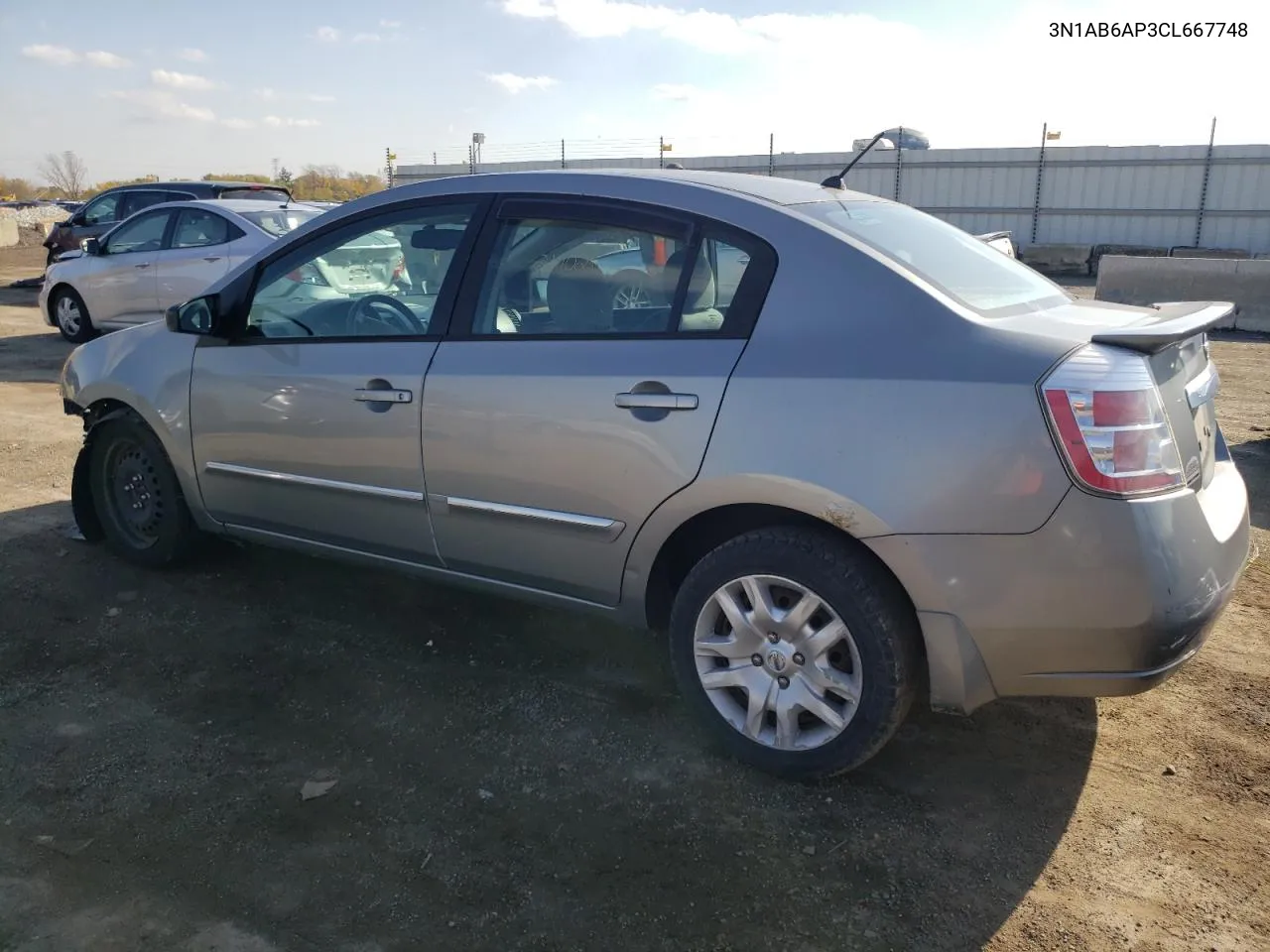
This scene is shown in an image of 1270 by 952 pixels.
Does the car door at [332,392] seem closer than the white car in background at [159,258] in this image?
Yes

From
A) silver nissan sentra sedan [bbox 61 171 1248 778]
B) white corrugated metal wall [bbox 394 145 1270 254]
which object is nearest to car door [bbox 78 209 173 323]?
silver nissan sentra sedan [bbox 61 171 1248 778]

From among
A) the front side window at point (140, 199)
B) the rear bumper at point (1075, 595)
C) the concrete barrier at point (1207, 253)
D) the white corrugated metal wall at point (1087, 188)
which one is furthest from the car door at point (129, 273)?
the concrete barrier at point (1207, 253)

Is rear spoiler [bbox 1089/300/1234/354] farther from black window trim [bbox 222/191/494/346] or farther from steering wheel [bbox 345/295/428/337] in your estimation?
steering wheel [bbox 345/295/428/337]

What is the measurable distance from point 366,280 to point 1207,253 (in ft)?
64.9

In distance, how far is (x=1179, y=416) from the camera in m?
2.71

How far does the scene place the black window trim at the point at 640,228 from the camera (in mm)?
2979

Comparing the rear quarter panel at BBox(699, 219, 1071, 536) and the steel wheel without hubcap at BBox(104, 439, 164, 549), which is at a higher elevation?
the rear quarter panel at BBox(699, 219, 1071, 536)

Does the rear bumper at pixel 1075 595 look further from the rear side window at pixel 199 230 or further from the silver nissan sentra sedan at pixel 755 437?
the rear side window at pixel 199 230

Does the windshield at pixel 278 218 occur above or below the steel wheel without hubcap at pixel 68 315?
above

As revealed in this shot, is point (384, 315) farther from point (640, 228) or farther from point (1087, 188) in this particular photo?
point (1087, 188)

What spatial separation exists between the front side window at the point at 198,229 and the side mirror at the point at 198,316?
6.65m

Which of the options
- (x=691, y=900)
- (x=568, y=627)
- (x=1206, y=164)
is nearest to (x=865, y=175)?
(x=1206, y=164)

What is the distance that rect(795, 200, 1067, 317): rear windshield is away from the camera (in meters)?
2.98

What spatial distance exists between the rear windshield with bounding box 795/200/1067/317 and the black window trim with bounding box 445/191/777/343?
265 millimetres
